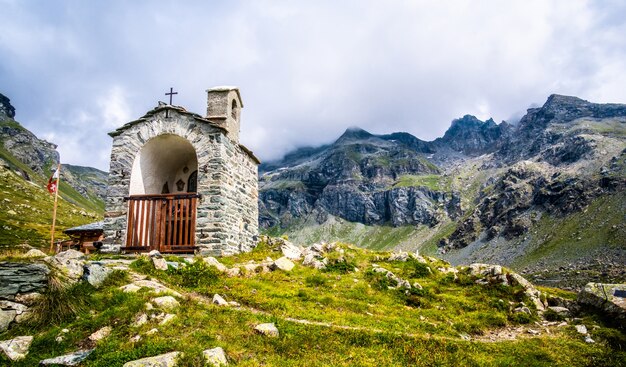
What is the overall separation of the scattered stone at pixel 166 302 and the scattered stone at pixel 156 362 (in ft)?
8.63

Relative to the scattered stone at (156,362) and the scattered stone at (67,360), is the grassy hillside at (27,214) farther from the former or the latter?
the scattered stone at (156,362)

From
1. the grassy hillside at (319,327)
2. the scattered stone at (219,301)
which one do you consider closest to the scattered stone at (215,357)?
the grassy hillside at (319,327)

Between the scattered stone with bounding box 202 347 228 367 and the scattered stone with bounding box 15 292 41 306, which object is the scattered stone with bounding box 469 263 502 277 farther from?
the scattered stone with bounding box 15 292 41 306

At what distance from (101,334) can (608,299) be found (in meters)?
15.9

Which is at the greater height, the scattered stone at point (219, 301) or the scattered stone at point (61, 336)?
the scattered stone at point (219, 301)

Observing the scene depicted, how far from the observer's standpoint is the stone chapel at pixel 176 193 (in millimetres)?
20312

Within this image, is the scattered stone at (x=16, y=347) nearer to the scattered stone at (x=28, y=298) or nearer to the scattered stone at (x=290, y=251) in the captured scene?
the scattered stone at (x=28, y=298)

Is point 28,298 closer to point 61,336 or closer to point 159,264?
point 61,336

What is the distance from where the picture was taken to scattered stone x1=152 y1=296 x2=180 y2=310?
10.2 metres

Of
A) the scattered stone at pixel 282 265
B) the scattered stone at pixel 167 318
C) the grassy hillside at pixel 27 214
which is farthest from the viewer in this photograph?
the grassy hillside at pixel 27 214

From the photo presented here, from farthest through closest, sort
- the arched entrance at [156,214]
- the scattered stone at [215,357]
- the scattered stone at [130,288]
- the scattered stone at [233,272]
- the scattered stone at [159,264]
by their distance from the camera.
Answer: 1. the arched entrance at [156,214]
2. the scattered stone at [233,272]
3. the scattered stone at [159,264]
4. the scattered stone at [130,288]
5. the scattered stone at [215,357]

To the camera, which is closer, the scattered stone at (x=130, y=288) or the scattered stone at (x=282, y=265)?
the scattered stone at (x=130, y=288)

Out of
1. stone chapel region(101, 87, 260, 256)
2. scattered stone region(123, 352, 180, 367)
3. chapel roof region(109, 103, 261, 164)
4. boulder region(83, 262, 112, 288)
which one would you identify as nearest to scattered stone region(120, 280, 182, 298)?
boulder region(83, 262, 112, 288)

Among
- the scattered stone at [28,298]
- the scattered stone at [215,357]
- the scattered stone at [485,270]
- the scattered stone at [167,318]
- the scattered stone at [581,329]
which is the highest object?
the scattered stone at [28,298]
